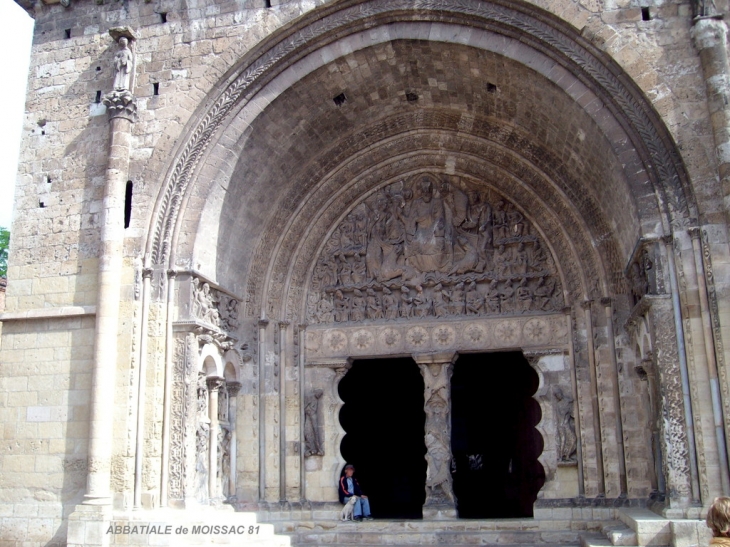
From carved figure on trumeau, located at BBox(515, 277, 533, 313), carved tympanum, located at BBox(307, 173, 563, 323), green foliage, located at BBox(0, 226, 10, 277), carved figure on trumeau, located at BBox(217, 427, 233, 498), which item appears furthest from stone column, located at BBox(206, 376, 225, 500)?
green foliage, located at BBox(0, 226, 10, 277)

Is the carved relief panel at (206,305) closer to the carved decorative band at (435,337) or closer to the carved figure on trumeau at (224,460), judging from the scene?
the carved decorative band at (435,337)

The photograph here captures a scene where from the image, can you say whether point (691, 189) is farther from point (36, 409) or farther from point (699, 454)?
point (36, 409)

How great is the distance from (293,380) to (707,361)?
19.1ft

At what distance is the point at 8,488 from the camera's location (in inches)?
395

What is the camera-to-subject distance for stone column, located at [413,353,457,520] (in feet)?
36.0

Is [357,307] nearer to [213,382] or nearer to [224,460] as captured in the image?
[213,382]

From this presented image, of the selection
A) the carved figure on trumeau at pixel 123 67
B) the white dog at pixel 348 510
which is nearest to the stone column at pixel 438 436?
the white dog at pixel 348 510

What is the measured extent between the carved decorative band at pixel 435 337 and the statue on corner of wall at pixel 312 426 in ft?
1.92

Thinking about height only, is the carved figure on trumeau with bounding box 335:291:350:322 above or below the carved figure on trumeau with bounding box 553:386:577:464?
above

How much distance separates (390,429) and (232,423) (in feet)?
17.2

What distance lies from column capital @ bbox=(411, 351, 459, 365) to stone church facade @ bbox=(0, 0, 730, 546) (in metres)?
0.06

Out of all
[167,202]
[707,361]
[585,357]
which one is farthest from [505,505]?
[167,202]

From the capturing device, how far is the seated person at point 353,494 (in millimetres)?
11031

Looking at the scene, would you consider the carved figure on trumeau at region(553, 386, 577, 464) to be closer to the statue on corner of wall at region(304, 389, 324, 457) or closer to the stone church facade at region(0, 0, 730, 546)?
the stone church facade at region(0, 0, 730, 546)
